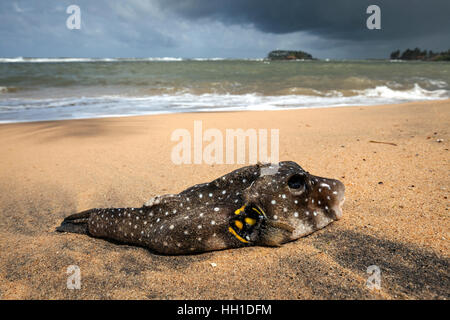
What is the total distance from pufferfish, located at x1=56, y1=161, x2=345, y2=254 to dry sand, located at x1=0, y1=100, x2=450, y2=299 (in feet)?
0.33

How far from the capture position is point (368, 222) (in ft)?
8.30

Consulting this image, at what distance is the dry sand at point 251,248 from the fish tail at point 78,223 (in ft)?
0.28

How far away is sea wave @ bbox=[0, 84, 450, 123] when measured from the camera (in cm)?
890

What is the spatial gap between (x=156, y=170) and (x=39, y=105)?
29.6 ft

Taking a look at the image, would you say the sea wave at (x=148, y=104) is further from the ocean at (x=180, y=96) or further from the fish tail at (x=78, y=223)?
the fish tail at (x=78, y=223)

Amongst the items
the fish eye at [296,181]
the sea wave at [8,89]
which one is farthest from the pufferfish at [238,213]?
the sea wave at [8,89]

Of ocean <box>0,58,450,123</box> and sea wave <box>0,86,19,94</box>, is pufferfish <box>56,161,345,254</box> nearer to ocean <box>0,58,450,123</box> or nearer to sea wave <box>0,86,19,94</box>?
ocean <box>0,58,450,123</box>

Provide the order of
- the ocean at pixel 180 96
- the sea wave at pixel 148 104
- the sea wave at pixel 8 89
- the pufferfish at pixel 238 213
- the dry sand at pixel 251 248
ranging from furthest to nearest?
1. the sea wave at pixel 8 89
2. the ocean at pixel 180 96
3. the sea wave at pixel 148 104
4. the pufferfish at pixel 238 213
5. the dry sand at pixel 251 248

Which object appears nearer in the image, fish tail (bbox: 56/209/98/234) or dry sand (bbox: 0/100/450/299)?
dry sand (bbox: 0/100/450/299)

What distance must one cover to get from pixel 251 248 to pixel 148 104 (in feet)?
31.8

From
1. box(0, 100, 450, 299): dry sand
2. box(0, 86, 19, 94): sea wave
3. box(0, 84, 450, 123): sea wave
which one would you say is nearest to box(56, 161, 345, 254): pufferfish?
box(0, 100, 450, 299): dry sand

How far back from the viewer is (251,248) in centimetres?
227

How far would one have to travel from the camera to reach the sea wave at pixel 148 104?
29.2 ft
